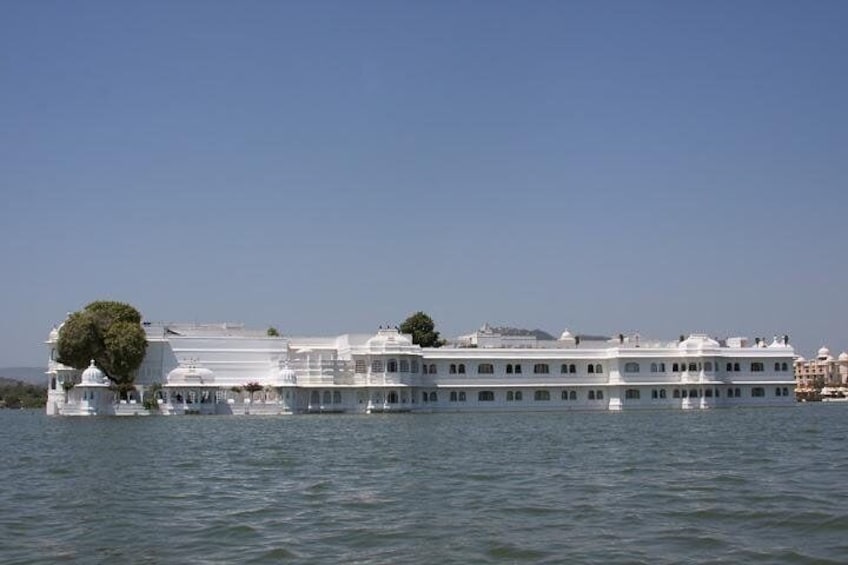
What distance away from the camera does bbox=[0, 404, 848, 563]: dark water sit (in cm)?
1460

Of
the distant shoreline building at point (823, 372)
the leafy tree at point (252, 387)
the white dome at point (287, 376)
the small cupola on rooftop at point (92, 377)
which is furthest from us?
the distant shoreline building at point (823, 372)

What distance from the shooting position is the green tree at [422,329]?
83688mm

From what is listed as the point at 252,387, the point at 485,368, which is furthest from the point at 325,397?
the point at 485,368

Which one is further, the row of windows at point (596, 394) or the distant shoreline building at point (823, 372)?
the distant shoreline building at point (823, 372)

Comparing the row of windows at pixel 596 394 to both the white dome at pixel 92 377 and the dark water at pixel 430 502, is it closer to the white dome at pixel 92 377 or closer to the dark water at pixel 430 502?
the white dome at pixel 92 377

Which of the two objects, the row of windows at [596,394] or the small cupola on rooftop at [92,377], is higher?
the small cupola on rooftop at [92,377]

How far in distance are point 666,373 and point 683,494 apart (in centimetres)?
5504

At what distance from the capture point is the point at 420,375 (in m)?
70.5

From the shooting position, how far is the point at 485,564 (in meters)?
13.6

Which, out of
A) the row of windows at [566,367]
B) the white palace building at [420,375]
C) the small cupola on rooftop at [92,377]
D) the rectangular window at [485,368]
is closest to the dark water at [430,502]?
the small cupola on rooftop at [92,377]

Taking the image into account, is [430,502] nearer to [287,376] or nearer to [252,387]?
[287,376]

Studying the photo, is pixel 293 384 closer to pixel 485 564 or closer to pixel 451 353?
pixel 451 353

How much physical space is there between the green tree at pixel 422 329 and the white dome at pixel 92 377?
28.2m

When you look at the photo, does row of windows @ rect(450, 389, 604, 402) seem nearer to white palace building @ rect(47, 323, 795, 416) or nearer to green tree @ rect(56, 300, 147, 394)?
white palace building @ rect(47, 323, 795, 416)
